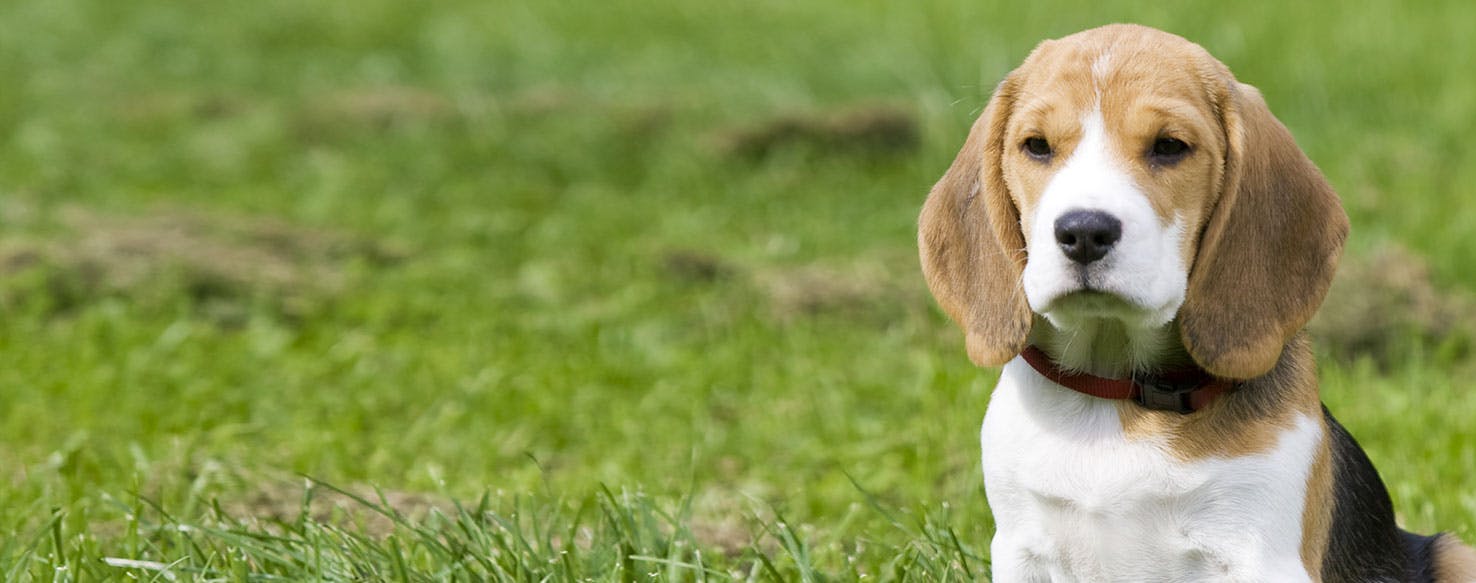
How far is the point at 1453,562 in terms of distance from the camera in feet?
12.3

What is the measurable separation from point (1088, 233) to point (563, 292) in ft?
16.9

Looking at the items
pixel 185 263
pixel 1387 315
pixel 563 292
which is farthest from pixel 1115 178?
pixel 185 263

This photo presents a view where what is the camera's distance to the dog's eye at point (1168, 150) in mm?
3121

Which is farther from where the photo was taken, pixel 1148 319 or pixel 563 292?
pixel 563 292

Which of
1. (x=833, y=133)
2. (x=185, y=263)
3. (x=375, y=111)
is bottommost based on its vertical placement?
(x=375, y=111)

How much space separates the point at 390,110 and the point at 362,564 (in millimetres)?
8053

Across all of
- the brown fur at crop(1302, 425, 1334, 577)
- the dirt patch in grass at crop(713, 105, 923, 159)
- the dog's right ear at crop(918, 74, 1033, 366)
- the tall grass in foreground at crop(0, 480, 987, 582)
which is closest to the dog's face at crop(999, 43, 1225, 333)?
the dog's right ear at crop(918, 74, 1033, 366)

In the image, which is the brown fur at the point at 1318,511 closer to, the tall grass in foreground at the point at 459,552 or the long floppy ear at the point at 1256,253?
the long floppy ear at the point at 1256,253

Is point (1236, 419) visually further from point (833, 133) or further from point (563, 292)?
point (833, 133)

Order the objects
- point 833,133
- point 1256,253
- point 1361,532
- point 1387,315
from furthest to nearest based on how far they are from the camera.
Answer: point 833,133 → point 1387,315 → point 1361,532 → point 1256,253

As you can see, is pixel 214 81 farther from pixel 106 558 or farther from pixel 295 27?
pixel 106 558

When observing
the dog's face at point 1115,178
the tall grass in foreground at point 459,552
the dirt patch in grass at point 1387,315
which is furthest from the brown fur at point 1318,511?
the dirt patch in grass at point 1387,315

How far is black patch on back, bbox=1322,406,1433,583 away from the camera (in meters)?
3.43

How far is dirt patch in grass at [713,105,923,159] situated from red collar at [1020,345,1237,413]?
672 centimetres
